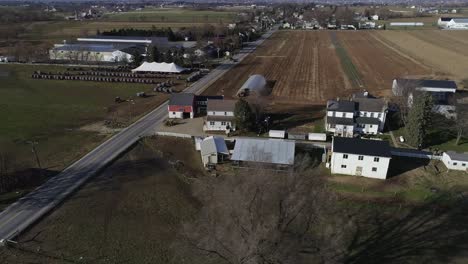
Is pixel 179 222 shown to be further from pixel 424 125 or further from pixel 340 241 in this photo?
pixel 424 125

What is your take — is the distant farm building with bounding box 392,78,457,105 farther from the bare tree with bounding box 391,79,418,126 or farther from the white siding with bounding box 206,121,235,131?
the white siding with bounding box 206,121,235,131

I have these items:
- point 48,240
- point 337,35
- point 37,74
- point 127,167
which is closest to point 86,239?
point 48,240

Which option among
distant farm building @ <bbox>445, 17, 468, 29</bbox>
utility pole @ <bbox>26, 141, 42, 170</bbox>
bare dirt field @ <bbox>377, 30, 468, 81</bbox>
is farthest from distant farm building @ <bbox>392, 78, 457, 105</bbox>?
distant farm building @ <bbox>445, 17, 468, 29</bbox>

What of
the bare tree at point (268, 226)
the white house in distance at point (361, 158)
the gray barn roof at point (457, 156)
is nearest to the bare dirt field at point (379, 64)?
the gray barn roof at point (457, 156)

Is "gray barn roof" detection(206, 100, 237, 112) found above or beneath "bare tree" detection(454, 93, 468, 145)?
above

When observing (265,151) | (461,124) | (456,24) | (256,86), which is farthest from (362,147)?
(456,24)

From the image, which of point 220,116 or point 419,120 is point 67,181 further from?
point 419,120
